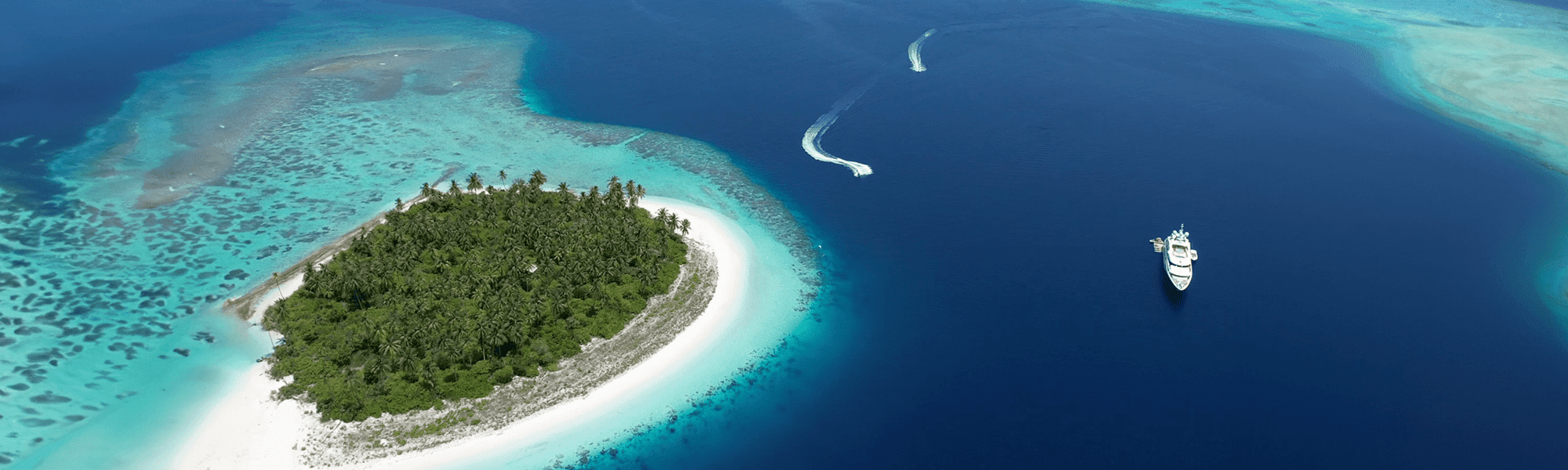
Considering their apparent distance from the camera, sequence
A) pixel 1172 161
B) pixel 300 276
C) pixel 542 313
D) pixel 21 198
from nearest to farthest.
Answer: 1. pixel 542 313
2. pixel 300 276
3. pixel 21 198
4. pixel 1172 161

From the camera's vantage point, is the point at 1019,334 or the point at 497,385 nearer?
the point at 497,385

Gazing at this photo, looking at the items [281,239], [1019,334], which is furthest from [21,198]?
[1019,334]

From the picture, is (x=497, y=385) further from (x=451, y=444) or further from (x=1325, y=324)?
(x=1325, y=324)

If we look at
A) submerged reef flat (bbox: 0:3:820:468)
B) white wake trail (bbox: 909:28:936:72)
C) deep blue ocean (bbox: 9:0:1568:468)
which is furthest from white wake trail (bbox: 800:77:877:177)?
submerged reef flat (bbox: 0:3:820:468)

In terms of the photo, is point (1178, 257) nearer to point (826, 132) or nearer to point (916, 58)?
point (826, 132)

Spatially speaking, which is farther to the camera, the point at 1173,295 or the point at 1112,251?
the point at 1112,251

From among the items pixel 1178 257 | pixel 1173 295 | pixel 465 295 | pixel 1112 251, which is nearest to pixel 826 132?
pixel 1112 251
